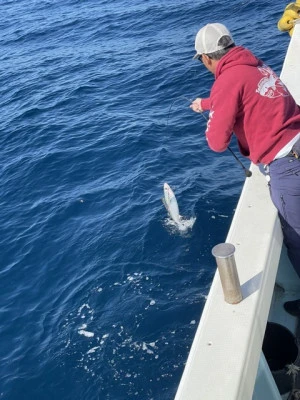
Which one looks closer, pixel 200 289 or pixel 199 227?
pixel 200 289

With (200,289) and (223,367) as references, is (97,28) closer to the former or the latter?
(200,289)

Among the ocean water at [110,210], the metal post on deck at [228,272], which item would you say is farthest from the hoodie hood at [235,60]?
the ocean water at [110,210]

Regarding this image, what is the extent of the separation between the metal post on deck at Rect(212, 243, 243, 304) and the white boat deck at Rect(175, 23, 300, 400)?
67 mm

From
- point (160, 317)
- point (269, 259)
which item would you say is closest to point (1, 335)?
point (160, 317)

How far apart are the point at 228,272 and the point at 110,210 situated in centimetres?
734

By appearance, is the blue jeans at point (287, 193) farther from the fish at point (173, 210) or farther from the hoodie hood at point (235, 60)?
the fish at point (173, 210)

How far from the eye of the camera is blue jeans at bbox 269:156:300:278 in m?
4.23

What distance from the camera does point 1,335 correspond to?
8188mm

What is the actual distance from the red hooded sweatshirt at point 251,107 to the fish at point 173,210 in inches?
190

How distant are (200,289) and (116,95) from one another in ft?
30.2

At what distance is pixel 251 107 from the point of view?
4109mm

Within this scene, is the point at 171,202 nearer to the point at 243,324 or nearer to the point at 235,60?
the point at 235,60

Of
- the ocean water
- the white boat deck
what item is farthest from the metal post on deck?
the ocean water

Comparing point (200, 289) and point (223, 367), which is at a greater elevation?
point (223, 367)
